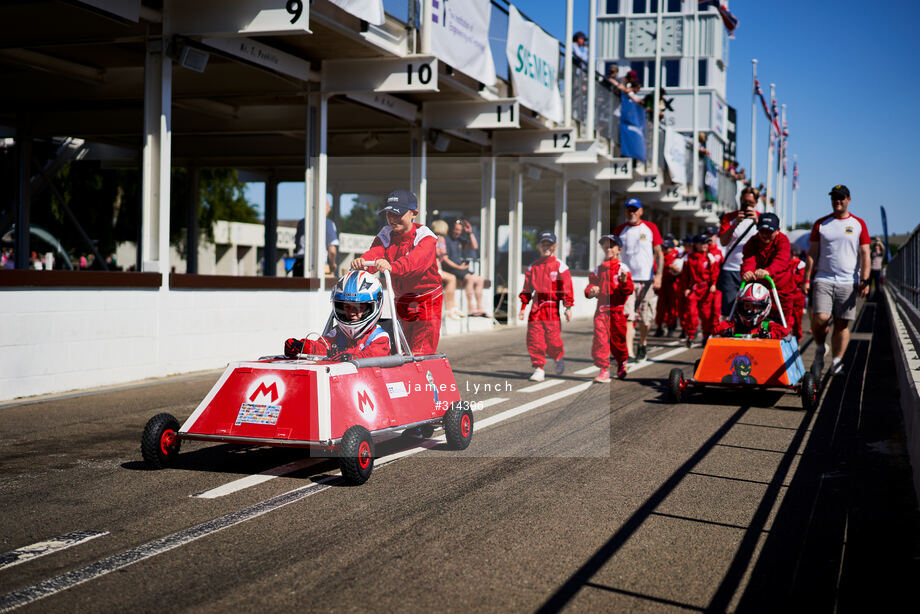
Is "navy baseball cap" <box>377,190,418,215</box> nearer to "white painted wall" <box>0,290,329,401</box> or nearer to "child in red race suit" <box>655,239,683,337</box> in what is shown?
"white painted wall" <box>0,290,329,401</box>

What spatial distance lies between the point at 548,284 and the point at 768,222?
99.5 inches

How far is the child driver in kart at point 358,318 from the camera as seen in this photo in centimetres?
703

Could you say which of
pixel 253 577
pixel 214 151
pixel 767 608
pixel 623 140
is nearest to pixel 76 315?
pixel 253 577

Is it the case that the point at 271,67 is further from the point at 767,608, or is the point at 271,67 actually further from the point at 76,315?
the point at 767,608

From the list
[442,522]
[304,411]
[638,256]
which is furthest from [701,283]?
[442,522]

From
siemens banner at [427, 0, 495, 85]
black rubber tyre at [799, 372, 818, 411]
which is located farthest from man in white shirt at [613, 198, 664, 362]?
siemens banner at [427, 0, 495, 85]

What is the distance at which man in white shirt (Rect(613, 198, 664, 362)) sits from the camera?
13.4 metres

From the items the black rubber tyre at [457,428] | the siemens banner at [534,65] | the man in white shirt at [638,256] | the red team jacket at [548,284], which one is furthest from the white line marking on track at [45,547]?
the siemens banner at [534,65]

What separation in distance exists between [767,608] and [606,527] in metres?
1.27

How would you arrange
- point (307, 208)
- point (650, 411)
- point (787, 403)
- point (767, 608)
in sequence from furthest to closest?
1. point (307, 208)
2. point (787, 403)
3. point (650, 411)
4. point (767, 608)

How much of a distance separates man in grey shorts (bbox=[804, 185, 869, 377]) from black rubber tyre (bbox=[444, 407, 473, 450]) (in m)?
5.71

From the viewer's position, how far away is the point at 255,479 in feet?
20.3

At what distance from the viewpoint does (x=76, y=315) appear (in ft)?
34.0

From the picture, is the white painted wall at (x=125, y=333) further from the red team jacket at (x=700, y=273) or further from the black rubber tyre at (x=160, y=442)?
the red team jacket at (x=700, y=273)
